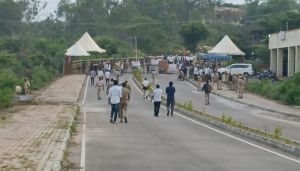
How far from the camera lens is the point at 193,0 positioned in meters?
140

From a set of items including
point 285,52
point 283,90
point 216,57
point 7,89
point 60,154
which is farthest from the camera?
point 216,57

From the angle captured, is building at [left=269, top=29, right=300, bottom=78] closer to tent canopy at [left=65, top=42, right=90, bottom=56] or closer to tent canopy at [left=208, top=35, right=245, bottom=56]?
tent canopy at [left=208, top=35, right=245, bottom=56]

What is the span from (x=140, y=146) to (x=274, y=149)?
12.0 ft

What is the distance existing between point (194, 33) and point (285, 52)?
83.4ft

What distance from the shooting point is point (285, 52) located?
213 ft

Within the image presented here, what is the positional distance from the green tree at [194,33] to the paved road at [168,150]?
60.0 meters

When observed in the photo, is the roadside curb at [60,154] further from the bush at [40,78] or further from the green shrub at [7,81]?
the bush at [40,78]

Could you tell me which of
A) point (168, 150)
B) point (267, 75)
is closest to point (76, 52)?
point (267, 75)

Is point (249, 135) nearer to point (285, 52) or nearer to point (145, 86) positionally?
point (145, 86)

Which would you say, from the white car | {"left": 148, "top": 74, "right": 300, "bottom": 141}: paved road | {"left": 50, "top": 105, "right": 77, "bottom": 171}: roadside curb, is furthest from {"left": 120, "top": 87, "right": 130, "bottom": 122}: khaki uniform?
the white car

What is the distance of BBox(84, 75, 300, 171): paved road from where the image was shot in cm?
1535

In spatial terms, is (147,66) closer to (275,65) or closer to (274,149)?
(275,65)

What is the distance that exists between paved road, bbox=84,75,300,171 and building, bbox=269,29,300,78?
29.3m

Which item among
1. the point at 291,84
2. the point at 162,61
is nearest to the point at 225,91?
the point at 291,84
